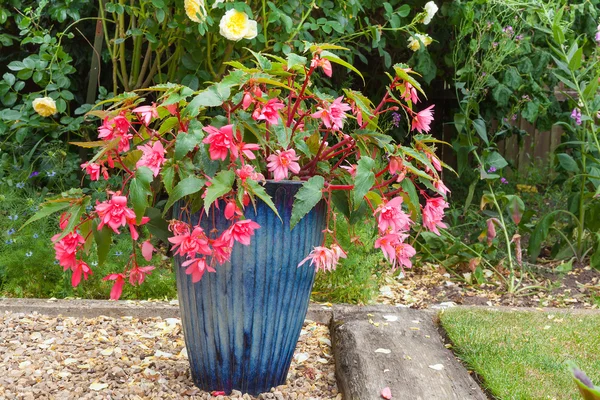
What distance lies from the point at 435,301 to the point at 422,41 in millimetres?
1266

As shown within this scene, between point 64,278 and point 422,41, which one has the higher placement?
point 422,41

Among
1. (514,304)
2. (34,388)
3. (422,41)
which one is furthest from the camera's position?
(422,41)

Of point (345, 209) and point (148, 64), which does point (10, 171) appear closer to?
point (148, 64)

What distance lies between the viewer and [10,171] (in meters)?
3.45

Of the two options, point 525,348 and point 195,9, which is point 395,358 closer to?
point 525,348

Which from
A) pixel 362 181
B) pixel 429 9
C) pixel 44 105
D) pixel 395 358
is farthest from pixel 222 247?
pixel 429 9

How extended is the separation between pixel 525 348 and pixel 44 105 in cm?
232

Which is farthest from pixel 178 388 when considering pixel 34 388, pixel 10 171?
pixel 10 171

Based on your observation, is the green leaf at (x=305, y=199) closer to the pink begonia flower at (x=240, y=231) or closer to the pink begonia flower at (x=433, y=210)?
the pink begonia flower at (x=240, y=231)

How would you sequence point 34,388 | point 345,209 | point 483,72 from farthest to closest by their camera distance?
point 483,72 → point 34,388 → point 345,209

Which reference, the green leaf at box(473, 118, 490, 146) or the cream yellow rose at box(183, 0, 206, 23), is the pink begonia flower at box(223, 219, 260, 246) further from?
the green leaf at box(473, 118, 490, 146)

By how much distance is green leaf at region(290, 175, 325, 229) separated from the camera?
1562 mm

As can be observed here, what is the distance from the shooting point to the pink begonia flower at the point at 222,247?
1483 millimetres

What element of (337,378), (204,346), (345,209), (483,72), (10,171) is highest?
(483,72)
